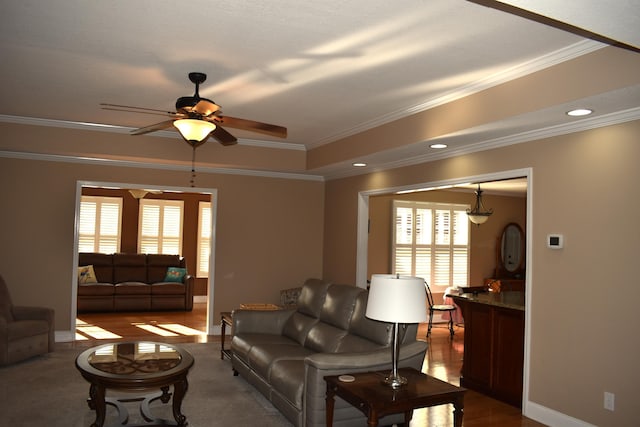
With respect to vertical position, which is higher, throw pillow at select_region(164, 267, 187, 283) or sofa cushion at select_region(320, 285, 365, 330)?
sofa cushion at select_region(320, 285, 365, 330)

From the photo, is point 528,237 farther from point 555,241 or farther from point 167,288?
point 167,288

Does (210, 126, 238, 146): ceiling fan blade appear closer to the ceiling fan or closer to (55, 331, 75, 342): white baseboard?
the ceiling fan

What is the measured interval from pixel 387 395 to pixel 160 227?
8.67 metres

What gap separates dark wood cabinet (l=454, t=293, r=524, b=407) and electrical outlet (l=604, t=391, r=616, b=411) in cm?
88

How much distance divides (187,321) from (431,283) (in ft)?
14.3

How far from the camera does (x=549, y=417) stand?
4.16 meters

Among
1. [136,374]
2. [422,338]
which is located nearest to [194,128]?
[136,374]

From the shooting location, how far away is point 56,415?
4.14 metres

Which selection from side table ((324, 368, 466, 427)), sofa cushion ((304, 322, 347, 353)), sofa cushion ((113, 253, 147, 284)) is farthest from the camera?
sofa cushion ((113, 253, 147, 284))

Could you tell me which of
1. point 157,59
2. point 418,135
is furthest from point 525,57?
point 157,59

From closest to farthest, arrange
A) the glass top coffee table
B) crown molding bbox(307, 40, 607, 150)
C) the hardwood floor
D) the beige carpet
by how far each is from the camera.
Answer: crown molding bbox(307, 40, 607, 150) < the glass top coffee table < the beige carpet < the hardwood floor

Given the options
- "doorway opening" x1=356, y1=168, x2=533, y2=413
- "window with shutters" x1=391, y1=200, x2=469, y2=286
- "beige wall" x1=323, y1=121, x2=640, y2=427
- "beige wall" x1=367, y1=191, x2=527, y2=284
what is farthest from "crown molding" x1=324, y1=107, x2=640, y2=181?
"window with shutters" x1=391, y1=200, x2=469, y2=286

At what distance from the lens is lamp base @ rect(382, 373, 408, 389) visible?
10.7ft

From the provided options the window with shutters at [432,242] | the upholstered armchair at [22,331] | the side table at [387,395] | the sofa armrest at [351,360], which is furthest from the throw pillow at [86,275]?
the side table at [387,395]
